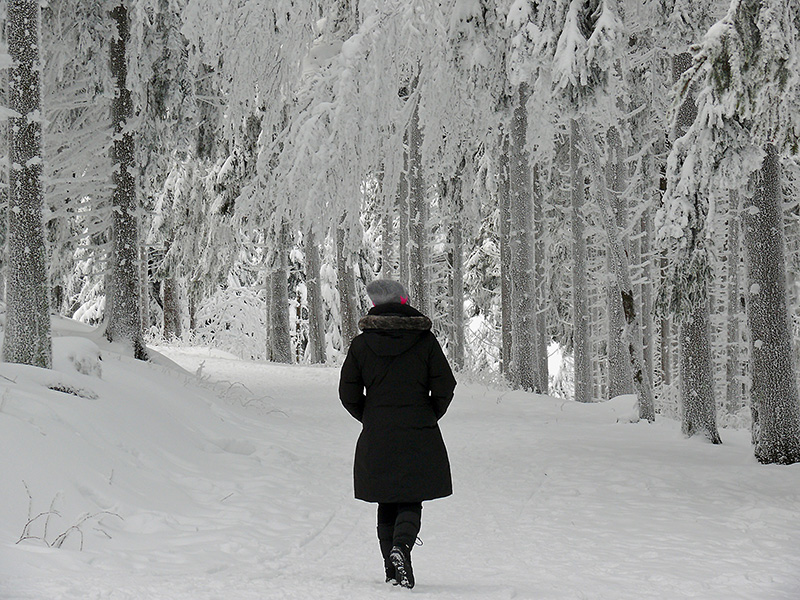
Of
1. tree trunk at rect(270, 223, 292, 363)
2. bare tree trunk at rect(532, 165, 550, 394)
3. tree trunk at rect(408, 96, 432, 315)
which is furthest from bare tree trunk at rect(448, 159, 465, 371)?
tree trunk at rect(270, 223, 292, 363)

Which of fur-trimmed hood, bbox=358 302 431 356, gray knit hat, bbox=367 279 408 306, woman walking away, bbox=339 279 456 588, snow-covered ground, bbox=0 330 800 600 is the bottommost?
snow-covered ground, bbox=0 330 800 600

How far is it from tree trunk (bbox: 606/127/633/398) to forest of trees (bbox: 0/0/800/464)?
0.06 meters

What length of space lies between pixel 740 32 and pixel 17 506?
670 cm

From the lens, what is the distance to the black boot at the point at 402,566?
4.59 metres

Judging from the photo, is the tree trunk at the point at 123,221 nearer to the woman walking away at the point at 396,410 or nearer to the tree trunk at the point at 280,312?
the woman walking away at the point at 396,410

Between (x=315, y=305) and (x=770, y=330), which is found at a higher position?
(x=315, y=305)

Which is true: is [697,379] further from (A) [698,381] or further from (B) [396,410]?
(B) [396,410]

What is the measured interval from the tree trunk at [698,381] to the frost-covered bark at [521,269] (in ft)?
18.8

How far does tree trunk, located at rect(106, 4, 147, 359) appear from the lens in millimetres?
12492

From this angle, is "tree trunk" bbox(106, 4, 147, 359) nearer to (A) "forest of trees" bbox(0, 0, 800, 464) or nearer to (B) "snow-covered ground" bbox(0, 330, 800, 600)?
(A) "forest of trees" bbox(0, 0, 800, 464)

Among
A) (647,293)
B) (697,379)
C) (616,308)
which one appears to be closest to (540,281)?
(647,293)

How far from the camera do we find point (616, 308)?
1625cm

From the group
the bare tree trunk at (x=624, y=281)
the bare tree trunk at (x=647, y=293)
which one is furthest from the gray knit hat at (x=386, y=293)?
the bare tree trunk at (x=647, y=293)

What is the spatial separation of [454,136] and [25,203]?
→ 8083 mm
